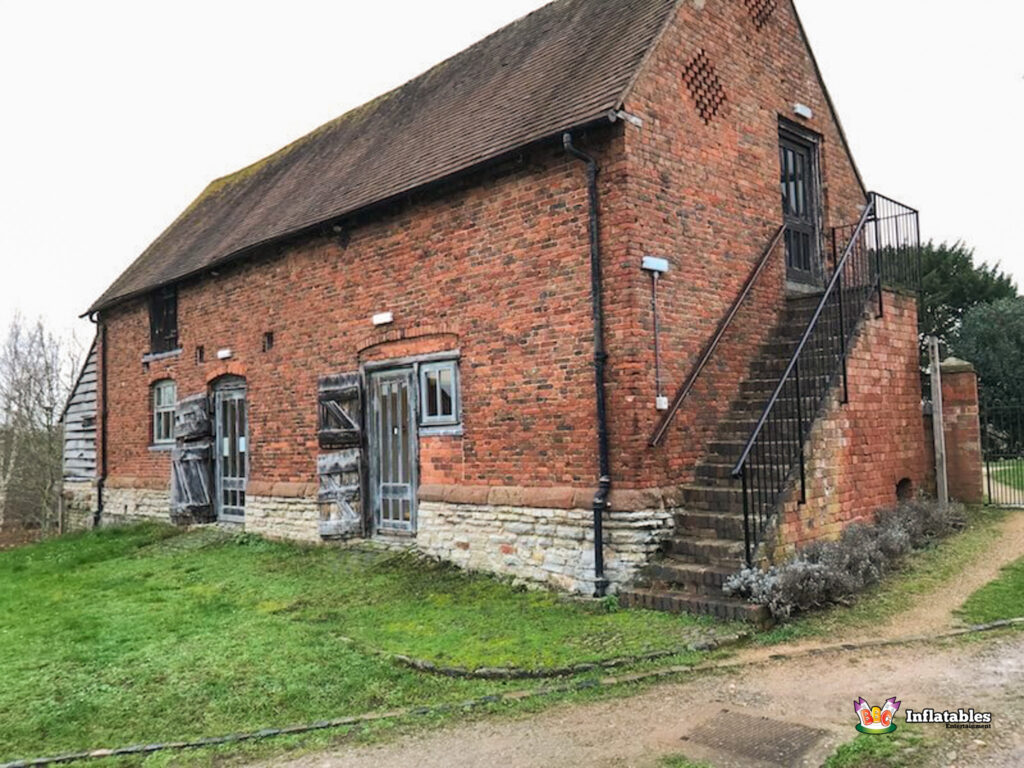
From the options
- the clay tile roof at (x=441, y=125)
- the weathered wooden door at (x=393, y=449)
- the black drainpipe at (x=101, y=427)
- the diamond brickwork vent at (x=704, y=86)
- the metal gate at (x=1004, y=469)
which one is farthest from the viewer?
the black drainpipe at (x=101, y=427)

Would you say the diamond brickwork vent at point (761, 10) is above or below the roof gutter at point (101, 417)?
above

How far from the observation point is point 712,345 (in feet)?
28.9

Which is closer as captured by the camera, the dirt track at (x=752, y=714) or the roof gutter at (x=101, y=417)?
the dirt track at (x=752, y=714)

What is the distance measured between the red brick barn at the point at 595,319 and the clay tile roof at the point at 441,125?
7 centimetres

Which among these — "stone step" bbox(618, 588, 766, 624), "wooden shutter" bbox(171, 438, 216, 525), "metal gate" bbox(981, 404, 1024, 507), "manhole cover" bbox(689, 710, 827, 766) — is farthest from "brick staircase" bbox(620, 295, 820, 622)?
"wooden shutter" bbox(171, 438, 216, 525)

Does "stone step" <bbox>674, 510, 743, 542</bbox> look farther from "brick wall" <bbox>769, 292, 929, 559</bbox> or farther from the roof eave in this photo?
the roof eave

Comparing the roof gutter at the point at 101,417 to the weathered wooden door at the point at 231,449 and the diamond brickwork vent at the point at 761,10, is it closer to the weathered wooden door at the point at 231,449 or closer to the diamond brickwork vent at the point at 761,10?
the weathered wooden door at the point at 231,449

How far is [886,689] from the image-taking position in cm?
521

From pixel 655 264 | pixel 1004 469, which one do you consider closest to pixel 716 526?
pixel 655 264

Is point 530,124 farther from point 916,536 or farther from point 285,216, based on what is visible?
point 916,536

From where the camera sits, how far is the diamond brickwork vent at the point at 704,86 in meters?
9.13

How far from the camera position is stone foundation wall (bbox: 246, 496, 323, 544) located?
1202 cm

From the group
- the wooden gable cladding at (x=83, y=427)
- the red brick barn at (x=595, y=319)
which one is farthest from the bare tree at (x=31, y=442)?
the red brick barn at (x=595, y=319)

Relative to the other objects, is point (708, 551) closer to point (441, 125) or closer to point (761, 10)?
point (761, 10)
